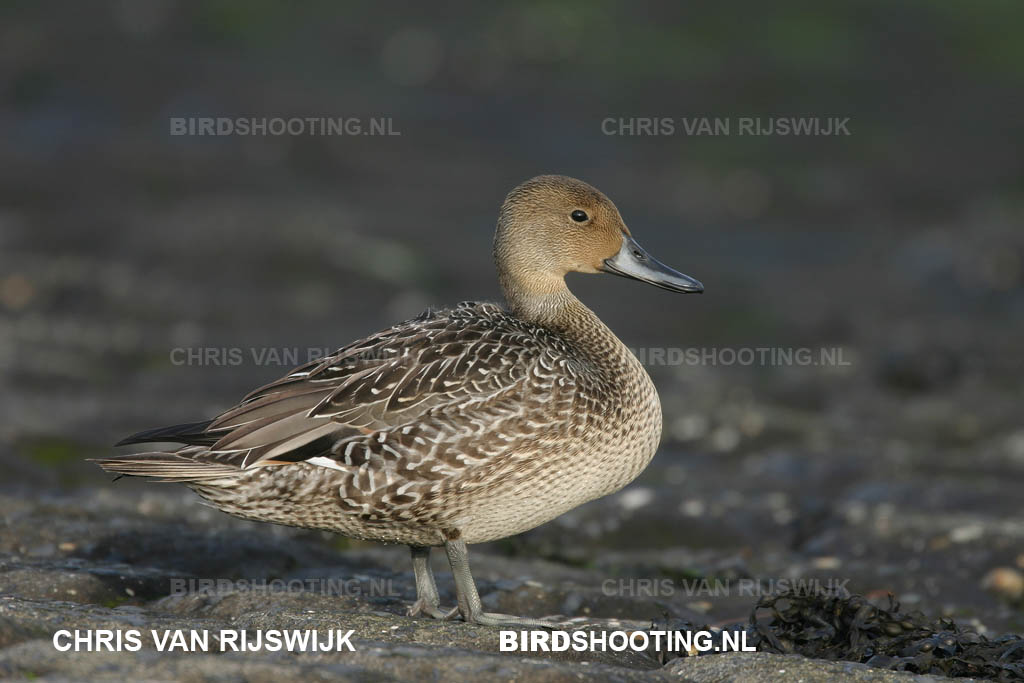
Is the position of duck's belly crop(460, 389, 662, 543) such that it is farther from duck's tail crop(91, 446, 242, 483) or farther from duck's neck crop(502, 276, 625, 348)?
duck's tail crop(91, 446, 242, 483)

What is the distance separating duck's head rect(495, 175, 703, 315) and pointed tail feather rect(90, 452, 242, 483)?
6.33 ft

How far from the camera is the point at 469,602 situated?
6.11 m

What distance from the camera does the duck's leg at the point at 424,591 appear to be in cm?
626

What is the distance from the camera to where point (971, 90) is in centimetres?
2023

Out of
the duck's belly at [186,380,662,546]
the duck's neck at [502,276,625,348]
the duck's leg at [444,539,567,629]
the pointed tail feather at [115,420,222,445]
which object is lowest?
the duck's leg at [444,539,567,629]

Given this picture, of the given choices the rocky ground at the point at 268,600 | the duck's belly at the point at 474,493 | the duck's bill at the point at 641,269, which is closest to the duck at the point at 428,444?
the duck's belly at the point at 474,493

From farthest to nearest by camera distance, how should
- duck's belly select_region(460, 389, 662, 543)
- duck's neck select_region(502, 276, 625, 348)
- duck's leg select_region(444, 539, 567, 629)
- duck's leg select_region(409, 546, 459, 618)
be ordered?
1. duck's neck select_region(502, 276, 625, 348)
2. duck's leg select_region(409, 546, 459, 618)
3. duck's belly select_region(460, 389, 662, 543)
4. duck's leg select_region(444, 539, 567, 629)

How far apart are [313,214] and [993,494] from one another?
945 cm

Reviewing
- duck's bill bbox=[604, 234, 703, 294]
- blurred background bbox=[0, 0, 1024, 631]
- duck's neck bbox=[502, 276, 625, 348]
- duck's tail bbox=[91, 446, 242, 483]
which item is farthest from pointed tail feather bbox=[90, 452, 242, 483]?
blurred background bbox=[0, 0, 1024, 631]

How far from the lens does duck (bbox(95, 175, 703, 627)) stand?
600 cm

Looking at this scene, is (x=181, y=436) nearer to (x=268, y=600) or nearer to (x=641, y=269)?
(x=268, y=600)

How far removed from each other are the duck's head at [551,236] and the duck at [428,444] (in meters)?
0.47

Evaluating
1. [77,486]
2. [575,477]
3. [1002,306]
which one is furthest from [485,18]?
[575,477]

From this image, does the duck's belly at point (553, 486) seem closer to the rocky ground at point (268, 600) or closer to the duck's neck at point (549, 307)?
the rocky ground at point (268, 600)
